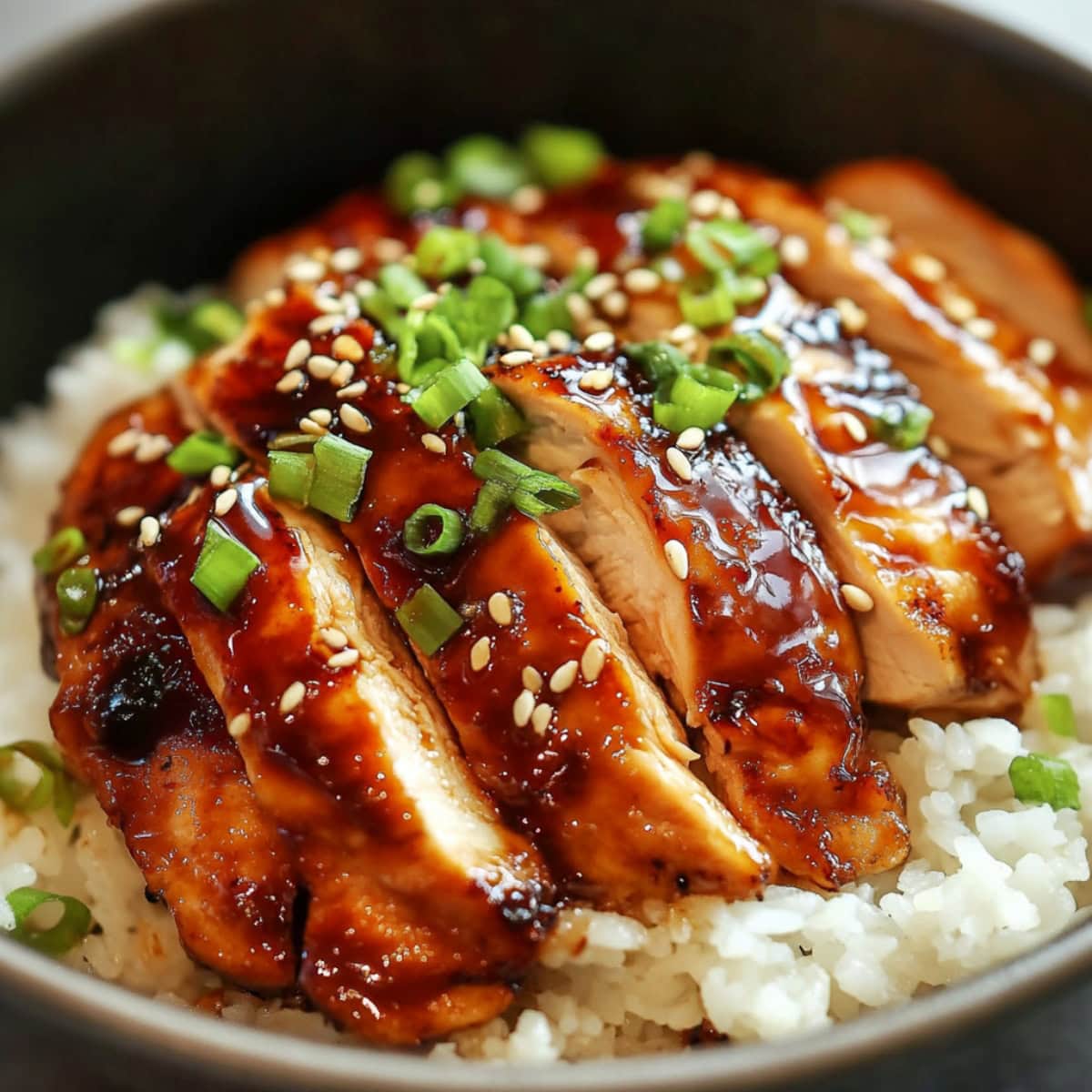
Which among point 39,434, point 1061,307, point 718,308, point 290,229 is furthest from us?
point 290,229

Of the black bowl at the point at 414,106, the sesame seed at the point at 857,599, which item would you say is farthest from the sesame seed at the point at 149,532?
the black bowl at the point at 414,106

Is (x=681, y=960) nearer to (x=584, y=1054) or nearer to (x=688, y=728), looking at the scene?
(x=584, y=1054)

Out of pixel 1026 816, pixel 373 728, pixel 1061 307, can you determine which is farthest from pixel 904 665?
pixel 1061 307

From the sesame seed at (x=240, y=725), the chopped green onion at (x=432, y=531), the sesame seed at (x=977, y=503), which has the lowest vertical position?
the sesame seed at (x=240, y=725)

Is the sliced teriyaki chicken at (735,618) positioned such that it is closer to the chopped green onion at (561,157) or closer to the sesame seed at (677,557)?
the sesame seed at (677,557)

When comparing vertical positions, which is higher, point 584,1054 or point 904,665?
point 904,665

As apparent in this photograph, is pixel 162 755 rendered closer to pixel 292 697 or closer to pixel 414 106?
pixel 292 697

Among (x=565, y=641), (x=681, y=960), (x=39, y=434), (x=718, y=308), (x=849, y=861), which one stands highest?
(x=718, y=308)

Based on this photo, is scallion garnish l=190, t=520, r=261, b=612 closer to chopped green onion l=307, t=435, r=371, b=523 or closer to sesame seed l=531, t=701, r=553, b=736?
chopped green onion l=307, t=435, r=371, b=523
